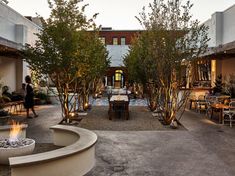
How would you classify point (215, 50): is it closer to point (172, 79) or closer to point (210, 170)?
point (172, 79)

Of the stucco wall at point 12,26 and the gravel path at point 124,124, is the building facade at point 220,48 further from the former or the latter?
the stucco wall at point 12,26

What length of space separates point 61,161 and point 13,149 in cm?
132

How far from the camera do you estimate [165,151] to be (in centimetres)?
837

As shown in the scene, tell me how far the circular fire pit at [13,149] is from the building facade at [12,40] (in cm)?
1087

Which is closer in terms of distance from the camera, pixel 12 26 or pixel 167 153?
pixel 167 153

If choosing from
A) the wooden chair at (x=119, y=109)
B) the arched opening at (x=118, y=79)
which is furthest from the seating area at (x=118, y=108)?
the arched opening at (x=118, y=79)

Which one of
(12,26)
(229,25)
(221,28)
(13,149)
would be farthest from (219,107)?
(12,26)

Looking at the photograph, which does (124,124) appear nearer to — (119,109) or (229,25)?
(119,109)

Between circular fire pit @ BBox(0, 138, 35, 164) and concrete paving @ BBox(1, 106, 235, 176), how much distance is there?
4.41 feet

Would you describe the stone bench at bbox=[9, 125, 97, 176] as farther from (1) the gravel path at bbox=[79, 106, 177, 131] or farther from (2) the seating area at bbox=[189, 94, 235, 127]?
(2) the seating area at bbox=[189, 94, 235, 127]

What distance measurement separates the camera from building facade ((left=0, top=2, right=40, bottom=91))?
18.0m

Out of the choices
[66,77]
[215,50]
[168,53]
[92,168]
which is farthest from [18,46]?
[92,168]

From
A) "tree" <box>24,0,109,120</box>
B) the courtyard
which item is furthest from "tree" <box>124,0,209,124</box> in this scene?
"tree" <box>24,0,109,120</box>

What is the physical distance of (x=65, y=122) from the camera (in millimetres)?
13367
